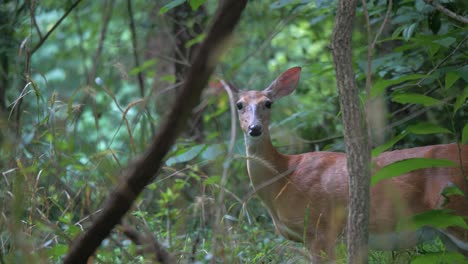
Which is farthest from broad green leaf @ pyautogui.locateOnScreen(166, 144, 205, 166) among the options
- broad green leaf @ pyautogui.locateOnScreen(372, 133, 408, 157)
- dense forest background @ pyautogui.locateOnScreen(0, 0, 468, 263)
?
broad green leaf @ pyautogui.locateOnScreen(372, 133, 408, 157)

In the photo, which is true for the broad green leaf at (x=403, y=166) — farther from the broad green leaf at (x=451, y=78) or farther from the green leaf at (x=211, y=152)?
the green leaf at (x=211, y=152)

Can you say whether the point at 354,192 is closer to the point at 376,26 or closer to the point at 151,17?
the point at 376,26

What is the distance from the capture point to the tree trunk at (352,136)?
2445 millimetres

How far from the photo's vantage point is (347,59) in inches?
97.0

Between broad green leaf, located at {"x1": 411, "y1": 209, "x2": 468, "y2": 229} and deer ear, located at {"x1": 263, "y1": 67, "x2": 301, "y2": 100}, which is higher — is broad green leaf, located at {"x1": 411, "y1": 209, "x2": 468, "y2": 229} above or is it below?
above

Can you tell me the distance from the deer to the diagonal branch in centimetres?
159

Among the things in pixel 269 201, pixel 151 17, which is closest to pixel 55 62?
pixel 151 17

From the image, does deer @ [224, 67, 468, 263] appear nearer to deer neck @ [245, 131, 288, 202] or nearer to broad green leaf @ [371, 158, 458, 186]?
deer neck @ [245, 131, 288, 202]

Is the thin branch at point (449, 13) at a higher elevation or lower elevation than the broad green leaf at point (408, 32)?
higher

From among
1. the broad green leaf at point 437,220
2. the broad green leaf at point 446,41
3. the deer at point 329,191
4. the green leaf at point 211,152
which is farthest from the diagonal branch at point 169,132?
the green leaf at point 211,152

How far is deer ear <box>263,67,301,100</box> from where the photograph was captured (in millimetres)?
5227

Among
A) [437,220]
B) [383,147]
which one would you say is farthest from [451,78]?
[437,220]

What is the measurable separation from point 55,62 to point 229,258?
8164 millimetres

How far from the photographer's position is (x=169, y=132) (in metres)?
1.95
